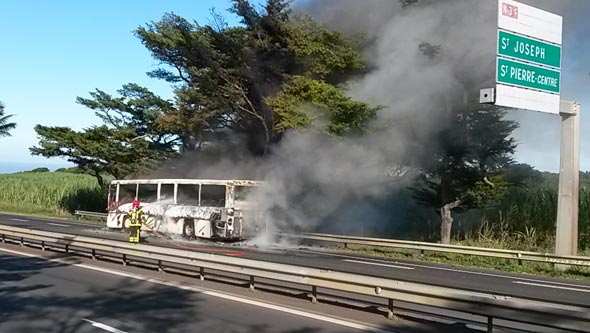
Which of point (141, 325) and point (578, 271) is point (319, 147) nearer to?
point (578, 271)

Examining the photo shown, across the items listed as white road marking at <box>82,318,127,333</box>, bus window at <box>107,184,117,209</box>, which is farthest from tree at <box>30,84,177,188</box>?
white road marking at <box>82,318,127,333</box>

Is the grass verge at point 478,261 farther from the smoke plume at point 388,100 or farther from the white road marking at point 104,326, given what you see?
the white road marking at point 104,326

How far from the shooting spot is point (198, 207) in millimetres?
14523

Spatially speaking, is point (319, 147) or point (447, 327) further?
point (319, 147)

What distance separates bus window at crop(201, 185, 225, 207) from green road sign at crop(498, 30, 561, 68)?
6.84 meters

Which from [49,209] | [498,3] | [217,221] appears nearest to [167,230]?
[217,221]

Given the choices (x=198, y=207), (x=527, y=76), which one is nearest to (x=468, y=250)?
(x=527, y=76)

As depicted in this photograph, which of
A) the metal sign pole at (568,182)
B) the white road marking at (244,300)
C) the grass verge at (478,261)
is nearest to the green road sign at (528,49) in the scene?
the metal sign pole at (568,182)

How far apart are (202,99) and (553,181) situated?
12.4 metres

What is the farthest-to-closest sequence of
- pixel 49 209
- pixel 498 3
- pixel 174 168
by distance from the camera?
pixel 49 209
pixel 174 168
pixel 498 3

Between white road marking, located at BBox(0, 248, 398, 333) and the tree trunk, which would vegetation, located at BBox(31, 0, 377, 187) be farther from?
white road marking, located at BBox(0, 248, 398, 333)

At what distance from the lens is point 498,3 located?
10742mm

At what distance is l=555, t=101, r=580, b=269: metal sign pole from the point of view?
39.8ft

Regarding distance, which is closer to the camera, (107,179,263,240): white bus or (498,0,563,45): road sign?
(498,0,563,45): road sign
